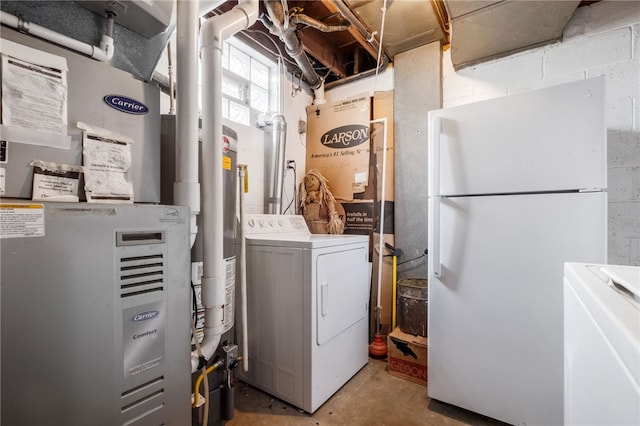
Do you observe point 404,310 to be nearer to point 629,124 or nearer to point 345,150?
point 345,150

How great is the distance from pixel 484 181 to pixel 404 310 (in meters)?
1.12

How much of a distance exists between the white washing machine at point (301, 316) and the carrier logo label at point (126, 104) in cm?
97

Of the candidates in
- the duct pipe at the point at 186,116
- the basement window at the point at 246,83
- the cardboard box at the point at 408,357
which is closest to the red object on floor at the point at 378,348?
the cardboard box at the point at 408,357

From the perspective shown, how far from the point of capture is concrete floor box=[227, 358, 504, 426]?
1521mm

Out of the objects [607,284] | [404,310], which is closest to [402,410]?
[404,310]

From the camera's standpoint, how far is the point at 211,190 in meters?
1.14

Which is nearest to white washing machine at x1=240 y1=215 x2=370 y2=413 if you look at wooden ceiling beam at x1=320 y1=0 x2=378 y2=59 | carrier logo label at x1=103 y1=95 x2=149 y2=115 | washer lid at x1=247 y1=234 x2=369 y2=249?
washer lid at x1=247 y1=234 x2=369 y2=249

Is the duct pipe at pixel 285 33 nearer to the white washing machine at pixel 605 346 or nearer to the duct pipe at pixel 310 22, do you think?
the duct pipe at pixel 310 22

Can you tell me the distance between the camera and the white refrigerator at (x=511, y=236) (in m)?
1.31

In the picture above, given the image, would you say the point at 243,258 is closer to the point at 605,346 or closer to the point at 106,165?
the point at 106,165

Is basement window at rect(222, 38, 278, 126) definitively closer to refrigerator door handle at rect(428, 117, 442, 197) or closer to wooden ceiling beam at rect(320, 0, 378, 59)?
wooden ceiling beam at rect(320, 0, 378, 59)

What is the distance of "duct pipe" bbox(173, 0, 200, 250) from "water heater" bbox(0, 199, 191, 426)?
0.16m

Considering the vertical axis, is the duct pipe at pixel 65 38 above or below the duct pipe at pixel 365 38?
below

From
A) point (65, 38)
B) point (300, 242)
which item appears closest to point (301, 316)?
point (300, 242)
